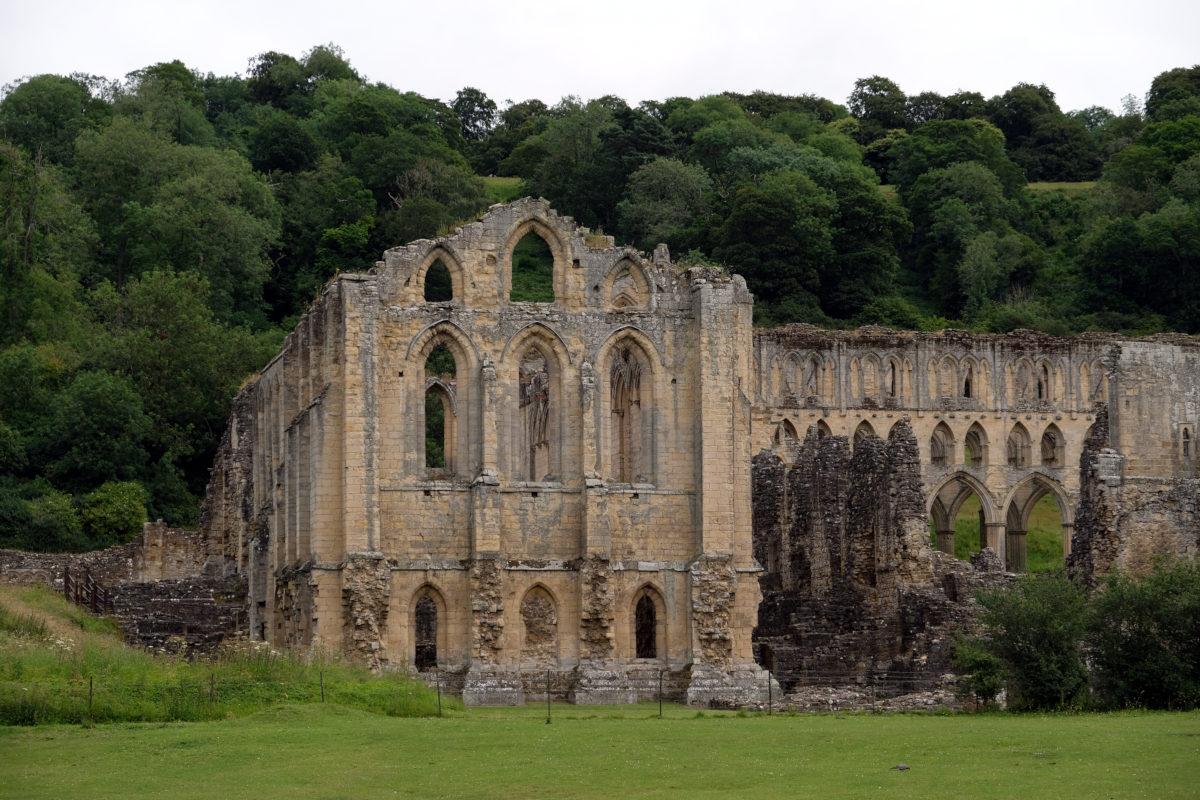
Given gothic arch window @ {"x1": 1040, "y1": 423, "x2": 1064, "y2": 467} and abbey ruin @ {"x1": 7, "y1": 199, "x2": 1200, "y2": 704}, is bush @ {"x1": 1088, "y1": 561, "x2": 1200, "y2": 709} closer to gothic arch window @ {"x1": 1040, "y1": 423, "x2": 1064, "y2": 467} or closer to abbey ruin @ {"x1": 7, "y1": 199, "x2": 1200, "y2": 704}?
abbey ruin @ {"x1": 7, "y1": 199, "x2": 1200, "y2": 704}

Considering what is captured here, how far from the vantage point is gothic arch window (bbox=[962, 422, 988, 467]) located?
280 feet

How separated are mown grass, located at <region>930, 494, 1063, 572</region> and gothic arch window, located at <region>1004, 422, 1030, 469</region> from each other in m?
2.89

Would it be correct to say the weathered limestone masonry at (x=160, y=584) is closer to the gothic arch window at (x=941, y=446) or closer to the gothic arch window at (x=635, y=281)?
the gothic arch window at (x=635, y=281)

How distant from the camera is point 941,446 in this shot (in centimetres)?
8581

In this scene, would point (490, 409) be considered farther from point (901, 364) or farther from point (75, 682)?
point (901, 364)

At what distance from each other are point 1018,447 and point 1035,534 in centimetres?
395

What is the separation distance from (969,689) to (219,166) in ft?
201

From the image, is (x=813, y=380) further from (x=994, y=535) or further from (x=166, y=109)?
(x=166, y=109)

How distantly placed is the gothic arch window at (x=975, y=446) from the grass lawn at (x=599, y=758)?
Answer: 156 ft

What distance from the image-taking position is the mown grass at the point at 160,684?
3606 centimetres

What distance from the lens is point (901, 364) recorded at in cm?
8444

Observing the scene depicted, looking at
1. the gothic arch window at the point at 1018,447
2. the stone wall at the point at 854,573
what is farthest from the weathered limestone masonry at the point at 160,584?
the gothic arch window at the point at 1018,447

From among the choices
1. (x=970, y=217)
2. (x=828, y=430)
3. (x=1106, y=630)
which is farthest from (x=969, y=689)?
(x=970, y=217)

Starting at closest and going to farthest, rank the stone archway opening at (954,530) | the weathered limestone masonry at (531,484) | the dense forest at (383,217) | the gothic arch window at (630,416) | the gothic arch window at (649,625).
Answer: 1. the weathered limestone masonry at (531,484)
2. the gothic arch window at (649,625)
3. the gothic arch window at (630,416)
4. the dense forest at (383,217)
5. the stone archway opening at (954,530)
